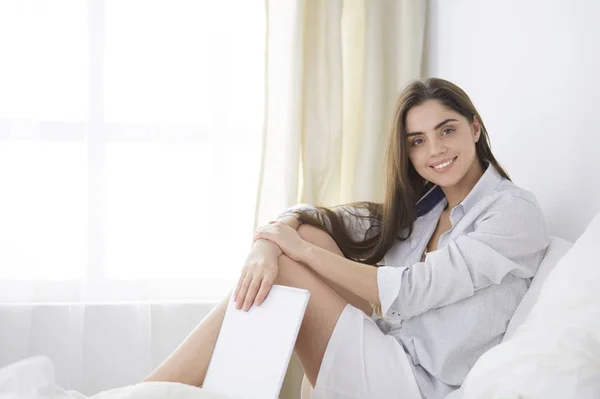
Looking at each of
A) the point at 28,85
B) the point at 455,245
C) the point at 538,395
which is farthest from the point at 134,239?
the point at 538,395

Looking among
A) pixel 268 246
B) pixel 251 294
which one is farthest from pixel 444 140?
pixel 251 294

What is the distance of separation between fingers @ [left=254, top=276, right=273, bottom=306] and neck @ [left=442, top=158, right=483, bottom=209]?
0.63m

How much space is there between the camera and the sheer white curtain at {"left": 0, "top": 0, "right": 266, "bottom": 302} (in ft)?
8.47

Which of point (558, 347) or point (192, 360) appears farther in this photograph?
point (192, 360)

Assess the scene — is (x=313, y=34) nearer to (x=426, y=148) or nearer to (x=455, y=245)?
(x=426, y=148)

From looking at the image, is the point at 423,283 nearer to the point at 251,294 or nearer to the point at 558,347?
the point at 251,294

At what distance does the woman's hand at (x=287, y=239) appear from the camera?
1791mm

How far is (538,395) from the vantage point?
37.6 inches

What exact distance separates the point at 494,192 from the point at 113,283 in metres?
1.54

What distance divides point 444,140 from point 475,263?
0.40 metres

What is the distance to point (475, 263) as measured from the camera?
1594 mm

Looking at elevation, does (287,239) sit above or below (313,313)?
above

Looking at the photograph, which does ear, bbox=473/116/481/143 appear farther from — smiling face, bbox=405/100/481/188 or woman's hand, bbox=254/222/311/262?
woman's hand, bbox=254/222/311/262

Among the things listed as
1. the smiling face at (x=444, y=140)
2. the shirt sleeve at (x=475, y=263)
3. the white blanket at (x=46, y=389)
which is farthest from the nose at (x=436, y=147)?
the white blanket at (x=46, y=389)
